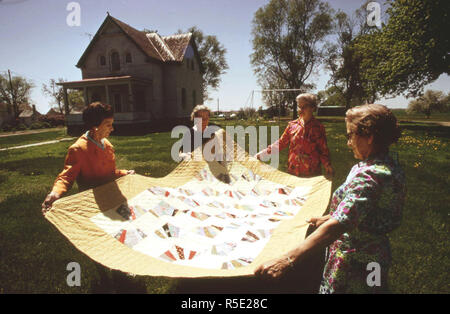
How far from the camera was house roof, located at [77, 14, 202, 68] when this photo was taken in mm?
22109

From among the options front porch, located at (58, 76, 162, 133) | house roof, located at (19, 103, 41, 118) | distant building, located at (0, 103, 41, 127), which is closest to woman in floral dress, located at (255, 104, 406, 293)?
front porch, located at (58, 76, 162, 133)

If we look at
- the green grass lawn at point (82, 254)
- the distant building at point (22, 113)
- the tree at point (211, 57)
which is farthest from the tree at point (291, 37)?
the distant building at point (22, 113)

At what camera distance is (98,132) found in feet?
10.00

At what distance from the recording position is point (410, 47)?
18516 millimetres

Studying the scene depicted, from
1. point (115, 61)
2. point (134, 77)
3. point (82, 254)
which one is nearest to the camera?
point (82, 254)

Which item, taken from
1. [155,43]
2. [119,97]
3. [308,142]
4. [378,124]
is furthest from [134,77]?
[378,124]

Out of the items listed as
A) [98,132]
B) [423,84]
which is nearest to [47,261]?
[98,132]

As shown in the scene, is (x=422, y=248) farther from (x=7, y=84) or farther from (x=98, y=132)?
(x=7, y=84)

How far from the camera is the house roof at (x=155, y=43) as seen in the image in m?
22.1

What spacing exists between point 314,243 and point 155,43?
96.4 feet

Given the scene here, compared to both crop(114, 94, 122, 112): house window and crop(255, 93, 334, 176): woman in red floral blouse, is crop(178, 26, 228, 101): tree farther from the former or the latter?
crop(255, 93, 334, 176): woman in red floral blouse

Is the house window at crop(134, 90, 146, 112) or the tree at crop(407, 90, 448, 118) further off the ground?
the tree at crop(407, 90, 448, 118)

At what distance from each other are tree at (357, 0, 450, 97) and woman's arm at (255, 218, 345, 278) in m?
22.7

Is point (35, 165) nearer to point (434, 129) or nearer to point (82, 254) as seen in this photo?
point (82, 254)
